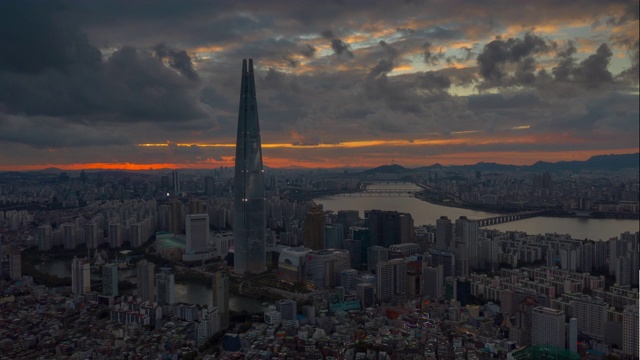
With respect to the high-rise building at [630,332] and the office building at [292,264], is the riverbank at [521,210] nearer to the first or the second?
the high-rise building at [630,332]

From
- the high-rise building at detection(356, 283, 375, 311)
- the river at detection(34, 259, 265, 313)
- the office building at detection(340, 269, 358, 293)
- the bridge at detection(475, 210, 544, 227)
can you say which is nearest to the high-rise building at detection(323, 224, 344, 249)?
the office building at detection(340, 269, 358, 293)

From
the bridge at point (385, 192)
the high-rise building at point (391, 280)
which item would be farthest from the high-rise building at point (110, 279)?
the bridge at point (385, 192)

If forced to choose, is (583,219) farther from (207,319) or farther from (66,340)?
(66,340)

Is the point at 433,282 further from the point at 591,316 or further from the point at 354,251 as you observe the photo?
the point at 354,251

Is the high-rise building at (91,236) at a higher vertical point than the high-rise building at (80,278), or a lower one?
higher

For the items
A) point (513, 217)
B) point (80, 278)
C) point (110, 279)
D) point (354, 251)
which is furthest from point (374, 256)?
point (513, 217)

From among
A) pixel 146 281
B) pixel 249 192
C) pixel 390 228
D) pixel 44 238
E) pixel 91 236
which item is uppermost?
pixel 249 192
